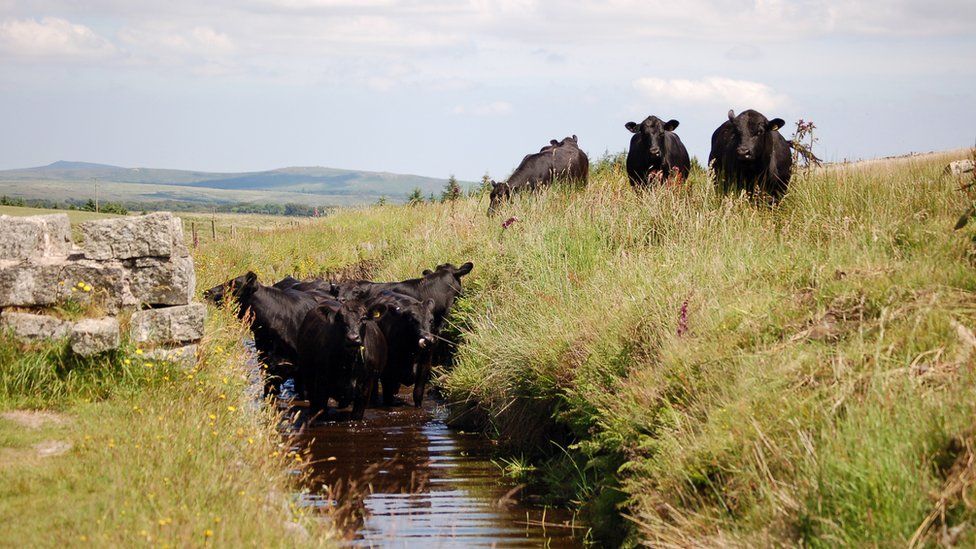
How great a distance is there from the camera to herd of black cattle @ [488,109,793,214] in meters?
15.6

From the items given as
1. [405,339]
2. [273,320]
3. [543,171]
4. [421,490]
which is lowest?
[421,490]

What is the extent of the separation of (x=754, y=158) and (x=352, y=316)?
6103mm

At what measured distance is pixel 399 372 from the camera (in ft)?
49.7

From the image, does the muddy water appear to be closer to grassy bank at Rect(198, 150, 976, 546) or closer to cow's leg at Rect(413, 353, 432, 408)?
grassy bank at Rect(198, 150, 976, 546)

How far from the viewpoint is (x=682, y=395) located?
812cm

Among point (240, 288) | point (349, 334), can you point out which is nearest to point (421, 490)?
point (349, 334)

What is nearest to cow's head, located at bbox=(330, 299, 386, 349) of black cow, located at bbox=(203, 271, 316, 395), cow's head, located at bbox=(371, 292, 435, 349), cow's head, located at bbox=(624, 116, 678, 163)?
cow's head, located at bbox=(371, 292, 435, 349)

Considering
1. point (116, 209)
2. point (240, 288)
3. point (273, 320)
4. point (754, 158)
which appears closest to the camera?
point (273, 320)

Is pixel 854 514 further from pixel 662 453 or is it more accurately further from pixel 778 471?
pixel 662 453

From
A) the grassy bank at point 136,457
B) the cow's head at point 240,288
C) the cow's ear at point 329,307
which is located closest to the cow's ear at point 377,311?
the cow's ear at point 329,307

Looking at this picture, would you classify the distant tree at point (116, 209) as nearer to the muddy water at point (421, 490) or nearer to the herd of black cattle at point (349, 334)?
the herd of black cattle at point (349, 334)

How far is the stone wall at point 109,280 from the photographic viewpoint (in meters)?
10.4

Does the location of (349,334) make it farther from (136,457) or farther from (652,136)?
(652,136)

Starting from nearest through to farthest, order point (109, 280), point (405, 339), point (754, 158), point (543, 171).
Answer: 1. point (109, 280)
2. point (405, 339)
3. point (754, 158)
4. point (543, 171)
